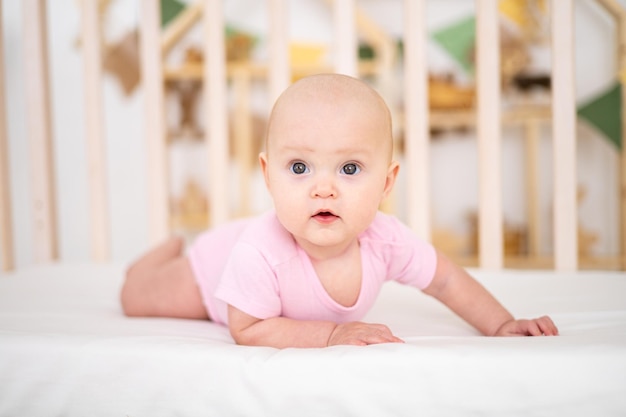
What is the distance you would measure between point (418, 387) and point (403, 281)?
0.26 m

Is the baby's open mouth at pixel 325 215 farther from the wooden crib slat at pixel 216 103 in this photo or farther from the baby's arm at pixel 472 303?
the wooden crib slat at pixel 216 103

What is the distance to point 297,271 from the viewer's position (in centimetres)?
75

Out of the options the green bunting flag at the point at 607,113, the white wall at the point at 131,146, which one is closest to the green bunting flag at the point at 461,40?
the white wall at the point at 131,146

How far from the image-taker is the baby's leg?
947mm

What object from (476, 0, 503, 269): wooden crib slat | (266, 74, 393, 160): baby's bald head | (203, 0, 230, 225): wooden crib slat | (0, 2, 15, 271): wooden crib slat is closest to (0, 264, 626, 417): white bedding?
(266, 74, 393, 160): baby's bald head

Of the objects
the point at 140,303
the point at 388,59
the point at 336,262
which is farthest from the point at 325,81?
the point at 388,59

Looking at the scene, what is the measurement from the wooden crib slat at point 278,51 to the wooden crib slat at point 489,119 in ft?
1.28

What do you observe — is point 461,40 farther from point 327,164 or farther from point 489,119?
point 327,164

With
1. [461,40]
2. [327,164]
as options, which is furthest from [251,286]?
[461,40]

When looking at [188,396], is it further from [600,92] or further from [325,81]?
[600,92]

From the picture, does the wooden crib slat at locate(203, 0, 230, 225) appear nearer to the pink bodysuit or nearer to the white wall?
the pink bodysuit

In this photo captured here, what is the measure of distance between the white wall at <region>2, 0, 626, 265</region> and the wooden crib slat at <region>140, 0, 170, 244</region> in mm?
1066

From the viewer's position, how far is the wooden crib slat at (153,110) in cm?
135

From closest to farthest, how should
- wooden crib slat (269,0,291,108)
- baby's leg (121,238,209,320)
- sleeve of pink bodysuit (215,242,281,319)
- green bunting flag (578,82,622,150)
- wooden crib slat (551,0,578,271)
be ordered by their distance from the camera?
1. sleeve of pink bodysuit (215,242,281,319)
2. baby's leg (121,238,209,320)
3. wooden crib slat (551,0,578,271)
4. wooden crib slat (269,0,291,108)
5. green bunting flag (578,82,622,150)
